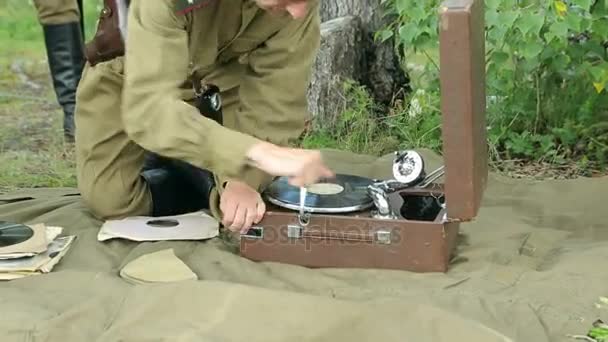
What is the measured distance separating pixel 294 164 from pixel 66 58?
2263 mm

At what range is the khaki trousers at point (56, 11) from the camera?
4137mm

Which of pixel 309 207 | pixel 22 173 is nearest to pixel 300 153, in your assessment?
pixel 309 207

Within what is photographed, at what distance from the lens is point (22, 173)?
3908 millimetres

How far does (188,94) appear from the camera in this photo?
280cm

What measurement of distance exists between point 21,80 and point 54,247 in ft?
9.86

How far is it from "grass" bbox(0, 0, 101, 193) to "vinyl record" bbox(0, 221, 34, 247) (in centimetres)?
98

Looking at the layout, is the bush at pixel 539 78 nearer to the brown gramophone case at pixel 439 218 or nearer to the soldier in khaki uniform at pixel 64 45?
the brown gramophone case at pixel 439 218

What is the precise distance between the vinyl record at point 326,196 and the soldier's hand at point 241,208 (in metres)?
0.05

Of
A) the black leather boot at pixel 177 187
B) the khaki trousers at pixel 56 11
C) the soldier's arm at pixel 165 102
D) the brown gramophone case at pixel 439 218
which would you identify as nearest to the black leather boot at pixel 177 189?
the black leather boot at pixel 177 187

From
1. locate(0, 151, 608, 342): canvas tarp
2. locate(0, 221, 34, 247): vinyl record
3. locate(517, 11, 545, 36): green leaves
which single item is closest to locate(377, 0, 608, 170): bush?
locate(517, 11, 545, 36): green leaves

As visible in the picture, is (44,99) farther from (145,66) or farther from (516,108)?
(145,66)

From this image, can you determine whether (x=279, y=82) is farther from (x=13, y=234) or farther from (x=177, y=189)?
(x=13, y=234)

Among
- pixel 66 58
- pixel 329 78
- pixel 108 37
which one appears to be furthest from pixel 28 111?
pixel 108 37

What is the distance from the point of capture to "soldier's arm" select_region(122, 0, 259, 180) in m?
2.37
